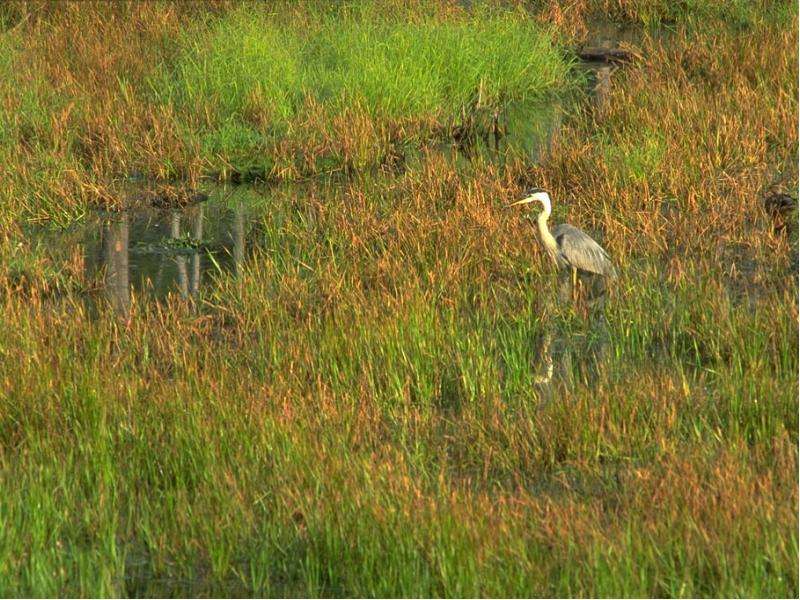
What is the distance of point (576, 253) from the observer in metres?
8.01

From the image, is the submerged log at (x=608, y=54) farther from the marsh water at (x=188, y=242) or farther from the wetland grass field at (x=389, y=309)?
the marsh water at (x=188, y=242)

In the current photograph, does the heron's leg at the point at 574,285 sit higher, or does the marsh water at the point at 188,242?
the heron's leg at the point at 574,285

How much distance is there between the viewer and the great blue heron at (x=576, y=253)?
26.1ft

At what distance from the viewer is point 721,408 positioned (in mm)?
5941

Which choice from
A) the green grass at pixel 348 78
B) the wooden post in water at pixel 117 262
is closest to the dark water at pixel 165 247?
the wooden post in water at pixel 117 262

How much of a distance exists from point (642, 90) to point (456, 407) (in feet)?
19.7

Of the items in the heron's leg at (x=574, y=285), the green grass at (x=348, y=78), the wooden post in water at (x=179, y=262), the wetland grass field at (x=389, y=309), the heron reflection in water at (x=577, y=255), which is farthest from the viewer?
the green grass at (x=348, y=78)

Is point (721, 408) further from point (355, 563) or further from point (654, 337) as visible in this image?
point (355, 563)

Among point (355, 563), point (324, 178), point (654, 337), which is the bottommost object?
point (324, 178)

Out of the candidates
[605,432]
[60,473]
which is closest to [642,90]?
[605,432]

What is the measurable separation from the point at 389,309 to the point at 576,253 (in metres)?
1.42

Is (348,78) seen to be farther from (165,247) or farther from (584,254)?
(584,254)

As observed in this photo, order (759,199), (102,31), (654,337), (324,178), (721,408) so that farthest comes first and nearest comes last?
(102,31), (324,178), (759,199), (654,337), (721,408)

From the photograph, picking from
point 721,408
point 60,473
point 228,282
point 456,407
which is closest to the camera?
point 60,473
